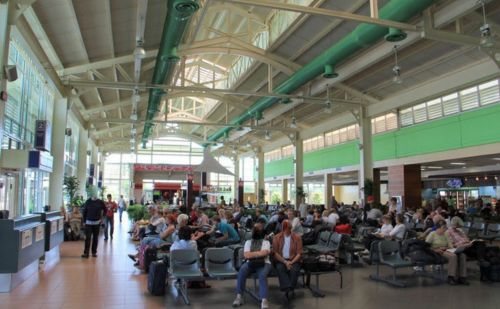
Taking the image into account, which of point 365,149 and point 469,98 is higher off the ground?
point 469,98

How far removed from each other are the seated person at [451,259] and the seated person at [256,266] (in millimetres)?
3384

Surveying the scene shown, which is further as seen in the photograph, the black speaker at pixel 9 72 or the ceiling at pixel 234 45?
the ceiling at pixel 234 45

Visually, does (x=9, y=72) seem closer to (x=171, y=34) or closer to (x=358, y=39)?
(x=171, y=34)

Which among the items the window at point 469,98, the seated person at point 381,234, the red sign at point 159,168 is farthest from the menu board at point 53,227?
the red sign at point 159,168

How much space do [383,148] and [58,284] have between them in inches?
564

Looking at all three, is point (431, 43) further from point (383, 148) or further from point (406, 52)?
point (383, 148)

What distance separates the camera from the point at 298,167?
2427 cm

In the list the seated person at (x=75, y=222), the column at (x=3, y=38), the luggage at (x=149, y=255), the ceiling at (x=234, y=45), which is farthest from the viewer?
the seated person at (x=75, y=222)

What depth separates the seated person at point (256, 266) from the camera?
5573 mm

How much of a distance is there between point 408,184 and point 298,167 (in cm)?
836

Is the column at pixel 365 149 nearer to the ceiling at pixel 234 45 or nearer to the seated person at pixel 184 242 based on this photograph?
the ceiling at pixel 234 45

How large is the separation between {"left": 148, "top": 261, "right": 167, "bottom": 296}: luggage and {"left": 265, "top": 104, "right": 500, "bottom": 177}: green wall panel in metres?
10.9

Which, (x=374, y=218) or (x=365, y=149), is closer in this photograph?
(x=374, y=218)

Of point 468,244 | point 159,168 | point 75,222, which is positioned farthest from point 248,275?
point 159,168
